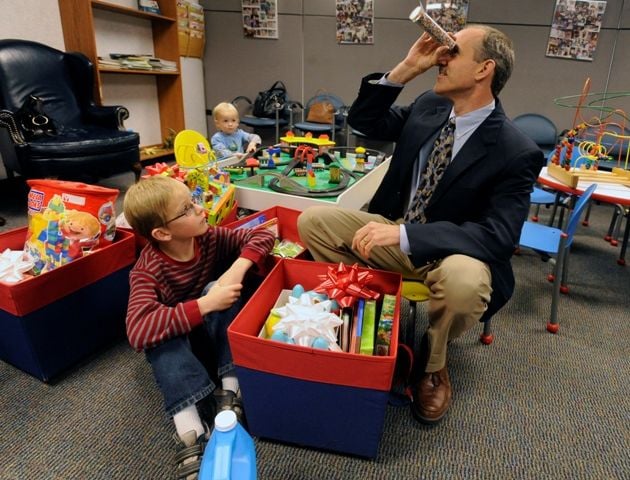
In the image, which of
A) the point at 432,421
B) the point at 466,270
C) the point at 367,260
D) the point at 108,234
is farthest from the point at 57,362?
the point at 466,270

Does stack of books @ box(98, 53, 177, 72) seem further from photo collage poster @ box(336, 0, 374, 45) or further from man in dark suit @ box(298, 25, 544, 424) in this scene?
man in dark suit @ box(298, 25, 544, 424)

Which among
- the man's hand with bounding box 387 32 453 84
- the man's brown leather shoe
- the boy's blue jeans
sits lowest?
the man's brown leather shoe

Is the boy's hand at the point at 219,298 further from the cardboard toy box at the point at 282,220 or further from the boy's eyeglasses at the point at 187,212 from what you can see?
the cardboard toy box at the point at 282,220

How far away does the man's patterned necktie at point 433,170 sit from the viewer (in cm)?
145

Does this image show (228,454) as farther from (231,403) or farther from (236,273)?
(236,273)

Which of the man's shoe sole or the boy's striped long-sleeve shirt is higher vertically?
the boy's striped long-sleeve shirt

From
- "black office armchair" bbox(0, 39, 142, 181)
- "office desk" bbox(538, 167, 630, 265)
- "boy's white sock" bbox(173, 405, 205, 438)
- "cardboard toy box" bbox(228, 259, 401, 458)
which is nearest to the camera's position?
"cardboard toy box" bbox(228, 259, 401, 458)

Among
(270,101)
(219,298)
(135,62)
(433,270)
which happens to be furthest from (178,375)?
(270,101)

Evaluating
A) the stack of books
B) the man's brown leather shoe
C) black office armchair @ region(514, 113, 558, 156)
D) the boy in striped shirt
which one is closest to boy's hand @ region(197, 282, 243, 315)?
the boy in striped shirt

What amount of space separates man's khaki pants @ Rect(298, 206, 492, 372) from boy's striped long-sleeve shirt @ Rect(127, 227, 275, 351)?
0.20 m

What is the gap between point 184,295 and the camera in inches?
55.4

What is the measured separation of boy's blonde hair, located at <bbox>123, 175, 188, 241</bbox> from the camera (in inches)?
50.0

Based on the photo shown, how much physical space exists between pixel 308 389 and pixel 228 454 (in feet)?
1.24

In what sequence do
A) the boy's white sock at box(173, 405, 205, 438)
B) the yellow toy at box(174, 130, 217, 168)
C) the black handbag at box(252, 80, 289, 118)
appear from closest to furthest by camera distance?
the boy's white sock at box(173, 405, 205, 438) < the yellow toy at box(174, 130, 217, 168) < the black handbag at box(252, 80, 289, 118)
